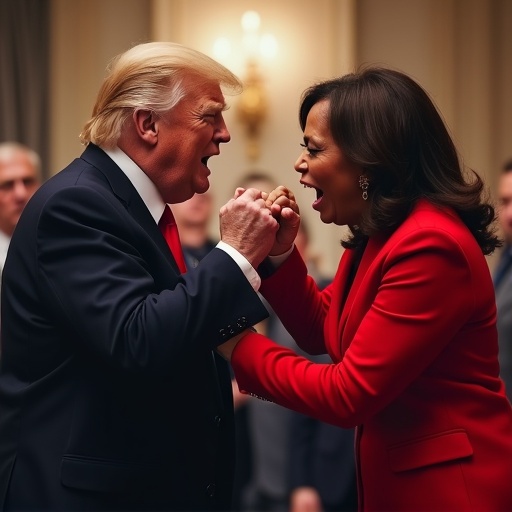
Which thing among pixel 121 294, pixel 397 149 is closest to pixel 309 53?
pixel 397 149

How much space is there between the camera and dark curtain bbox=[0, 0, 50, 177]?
6590 mm

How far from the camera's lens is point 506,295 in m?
3.67

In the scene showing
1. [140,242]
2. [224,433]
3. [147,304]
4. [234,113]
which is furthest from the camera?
[234,113]

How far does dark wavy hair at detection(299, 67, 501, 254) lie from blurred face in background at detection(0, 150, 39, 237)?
7.42 feet

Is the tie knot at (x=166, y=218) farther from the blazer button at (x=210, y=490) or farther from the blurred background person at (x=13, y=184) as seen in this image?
the blurred background person at (x=13, y=184)

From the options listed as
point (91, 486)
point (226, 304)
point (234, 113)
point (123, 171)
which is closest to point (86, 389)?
point (91, 486)

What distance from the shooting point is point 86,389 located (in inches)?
82.4

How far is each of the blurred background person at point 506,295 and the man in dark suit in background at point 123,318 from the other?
146 cm

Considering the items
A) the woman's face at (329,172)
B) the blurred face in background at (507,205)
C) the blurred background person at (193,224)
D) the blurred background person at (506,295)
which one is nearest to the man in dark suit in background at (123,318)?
the woman's face at (329,172)

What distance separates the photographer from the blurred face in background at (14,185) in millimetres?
4172

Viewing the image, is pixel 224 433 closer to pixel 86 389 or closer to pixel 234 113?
pixel 86 389

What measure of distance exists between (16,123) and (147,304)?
4940mm

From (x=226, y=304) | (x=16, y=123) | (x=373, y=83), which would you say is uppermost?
(x=373, y=83)

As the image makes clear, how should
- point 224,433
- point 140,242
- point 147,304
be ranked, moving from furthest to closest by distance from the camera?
1. point 224,433
2. point 140,242
3. point 147,304
